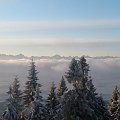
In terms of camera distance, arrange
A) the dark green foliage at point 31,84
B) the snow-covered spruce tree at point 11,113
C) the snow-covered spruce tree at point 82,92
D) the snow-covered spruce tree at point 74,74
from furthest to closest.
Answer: the dark green foliage at point 31,84, the snow-covered spruce tree at point 11,113, the snow-covered spruce tree at point 74,74, the snow-covered spruce tree at point 82,92

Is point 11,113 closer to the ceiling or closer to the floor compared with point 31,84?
closer to the floor

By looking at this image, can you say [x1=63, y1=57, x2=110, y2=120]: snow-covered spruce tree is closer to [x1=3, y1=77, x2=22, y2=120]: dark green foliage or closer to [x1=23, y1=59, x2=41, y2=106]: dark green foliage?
[x1=3, y1=77, x2=22, y2=120]: dark green foliage

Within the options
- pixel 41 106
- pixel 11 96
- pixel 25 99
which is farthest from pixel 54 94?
pixel 41 106

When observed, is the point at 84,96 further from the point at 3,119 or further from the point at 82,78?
the point at 3,119

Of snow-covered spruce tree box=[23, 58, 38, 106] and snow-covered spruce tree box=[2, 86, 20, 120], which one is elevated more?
snow-covered spruce tree box=[23, 58, 38, 106]

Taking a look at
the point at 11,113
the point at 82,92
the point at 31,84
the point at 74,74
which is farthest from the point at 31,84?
the point at 82,92

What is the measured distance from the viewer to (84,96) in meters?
28.3

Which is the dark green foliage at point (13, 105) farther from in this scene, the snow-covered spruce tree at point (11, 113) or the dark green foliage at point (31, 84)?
the dark green foliage at point (31, 84)

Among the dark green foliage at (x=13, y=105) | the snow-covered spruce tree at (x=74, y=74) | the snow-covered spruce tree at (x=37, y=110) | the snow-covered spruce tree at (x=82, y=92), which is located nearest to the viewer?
the snow-covered spruce tree at (x=82, y=92)

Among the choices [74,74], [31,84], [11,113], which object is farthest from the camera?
[31,84]

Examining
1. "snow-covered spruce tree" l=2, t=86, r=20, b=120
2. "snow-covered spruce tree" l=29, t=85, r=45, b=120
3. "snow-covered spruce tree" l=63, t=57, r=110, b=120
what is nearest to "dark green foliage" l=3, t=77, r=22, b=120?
"snow-covered spruce tree" l=2, t=86, r=20, b=120

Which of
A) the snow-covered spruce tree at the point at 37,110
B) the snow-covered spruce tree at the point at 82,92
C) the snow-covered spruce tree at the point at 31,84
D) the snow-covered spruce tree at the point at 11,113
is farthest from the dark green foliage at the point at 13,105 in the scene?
the snow-covered spruce tree at the point at 82,92

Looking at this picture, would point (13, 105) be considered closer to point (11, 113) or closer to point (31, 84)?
point (11, 113)

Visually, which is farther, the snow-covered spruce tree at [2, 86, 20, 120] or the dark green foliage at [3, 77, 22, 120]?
the dark green foliage at [3, 77, 22, 120]
